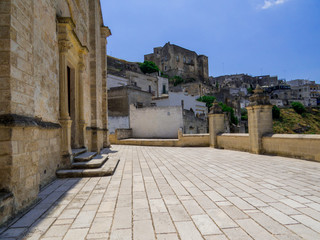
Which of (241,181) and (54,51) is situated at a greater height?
(54,51)

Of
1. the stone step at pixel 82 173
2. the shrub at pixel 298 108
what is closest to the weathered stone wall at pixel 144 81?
the stone step at pixel 82 173

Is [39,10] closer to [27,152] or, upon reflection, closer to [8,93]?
[8,93]

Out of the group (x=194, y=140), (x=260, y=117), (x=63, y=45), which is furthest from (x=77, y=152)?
(x=194, y=140)

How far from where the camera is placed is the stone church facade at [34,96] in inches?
116

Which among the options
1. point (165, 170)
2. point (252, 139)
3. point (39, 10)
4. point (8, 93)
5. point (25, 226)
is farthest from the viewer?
point (252, 139)

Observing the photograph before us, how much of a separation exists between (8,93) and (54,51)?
10.5ft

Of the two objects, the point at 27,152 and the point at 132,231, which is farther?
the point at 27,152

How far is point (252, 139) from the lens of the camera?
934cm

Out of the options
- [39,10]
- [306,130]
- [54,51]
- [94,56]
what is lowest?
[306,130]

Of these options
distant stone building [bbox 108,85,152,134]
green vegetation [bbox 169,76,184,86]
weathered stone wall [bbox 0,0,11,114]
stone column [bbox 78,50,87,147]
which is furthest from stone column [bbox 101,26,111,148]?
green vegetation [bbox 169,76,184,86]

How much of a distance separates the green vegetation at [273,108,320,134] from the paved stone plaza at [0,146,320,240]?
49046mm

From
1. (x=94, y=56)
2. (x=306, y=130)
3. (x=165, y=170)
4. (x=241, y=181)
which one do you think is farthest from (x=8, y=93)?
(x=306, y=130)

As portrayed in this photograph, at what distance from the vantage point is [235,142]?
10750 mm

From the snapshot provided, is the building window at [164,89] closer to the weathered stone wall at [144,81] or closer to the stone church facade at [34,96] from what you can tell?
the weathered stone wall at [144,81]
